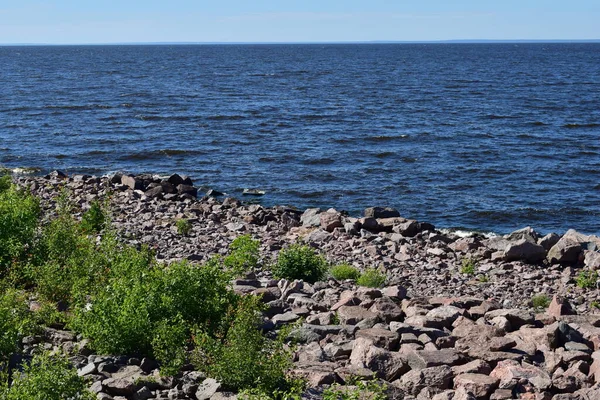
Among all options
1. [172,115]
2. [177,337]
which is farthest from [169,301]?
[172,115]

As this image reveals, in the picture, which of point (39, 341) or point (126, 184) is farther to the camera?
point (126, 184)

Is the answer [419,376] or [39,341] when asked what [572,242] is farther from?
[39,341]

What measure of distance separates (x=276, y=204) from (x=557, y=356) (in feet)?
54.1

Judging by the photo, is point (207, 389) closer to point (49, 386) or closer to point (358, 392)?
point (49, 386)

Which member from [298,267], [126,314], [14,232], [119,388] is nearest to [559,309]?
[298,267]

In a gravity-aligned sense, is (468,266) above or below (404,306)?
below

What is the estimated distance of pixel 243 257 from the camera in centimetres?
1559

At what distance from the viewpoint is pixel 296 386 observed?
8.64 metres

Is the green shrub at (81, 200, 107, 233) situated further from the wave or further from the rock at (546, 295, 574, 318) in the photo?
the wave

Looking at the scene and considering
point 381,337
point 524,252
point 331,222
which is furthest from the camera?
point 331,222

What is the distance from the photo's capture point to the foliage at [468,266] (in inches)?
681

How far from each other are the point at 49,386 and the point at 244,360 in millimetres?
2235

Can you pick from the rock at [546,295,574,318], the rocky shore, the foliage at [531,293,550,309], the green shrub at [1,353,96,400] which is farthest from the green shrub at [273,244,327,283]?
the green shrub at [1,353,96,400]

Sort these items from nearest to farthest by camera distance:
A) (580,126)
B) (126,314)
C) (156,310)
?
1. (126,314)
2. (156,310)
3. (580,126)
